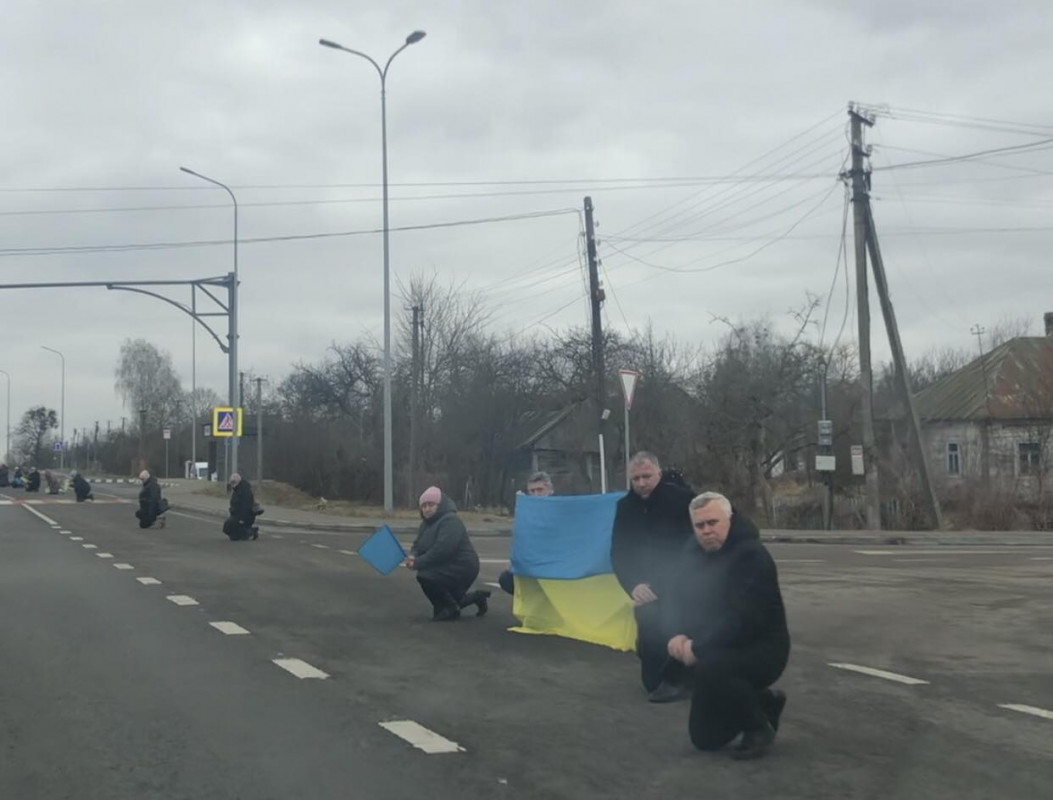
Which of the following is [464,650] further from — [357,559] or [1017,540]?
[1017,540]

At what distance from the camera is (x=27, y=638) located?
431 inches

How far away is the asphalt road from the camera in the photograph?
20.1 feet

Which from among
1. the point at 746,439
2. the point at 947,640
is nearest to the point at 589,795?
the point at 947,640

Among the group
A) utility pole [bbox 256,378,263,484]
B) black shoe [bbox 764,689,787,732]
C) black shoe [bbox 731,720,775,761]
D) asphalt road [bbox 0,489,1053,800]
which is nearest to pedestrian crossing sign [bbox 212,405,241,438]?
utility pole [bbox 256,378,263,484]

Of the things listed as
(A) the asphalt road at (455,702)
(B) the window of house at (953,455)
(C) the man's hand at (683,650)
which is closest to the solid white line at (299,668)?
(A) the asphalt road at (455,702)

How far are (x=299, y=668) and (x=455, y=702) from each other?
1.76 m

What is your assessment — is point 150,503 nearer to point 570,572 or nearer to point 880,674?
point 570,572

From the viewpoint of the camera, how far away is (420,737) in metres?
7.00

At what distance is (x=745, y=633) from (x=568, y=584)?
447 cm

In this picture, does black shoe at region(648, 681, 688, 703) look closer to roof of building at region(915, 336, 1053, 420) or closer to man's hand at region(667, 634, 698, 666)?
man's hand at region(667, 634, 698, 666)

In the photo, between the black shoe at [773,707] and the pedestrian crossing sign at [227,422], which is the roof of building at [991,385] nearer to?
the pedestrian crossing sign at [227,422]

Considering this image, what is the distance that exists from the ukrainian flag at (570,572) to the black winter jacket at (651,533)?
5.34ft

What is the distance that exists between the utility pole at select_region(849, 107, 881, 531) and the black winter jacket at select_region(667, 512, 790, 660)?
84.7ft

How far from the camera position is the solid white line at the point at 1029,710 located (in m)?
7.80
